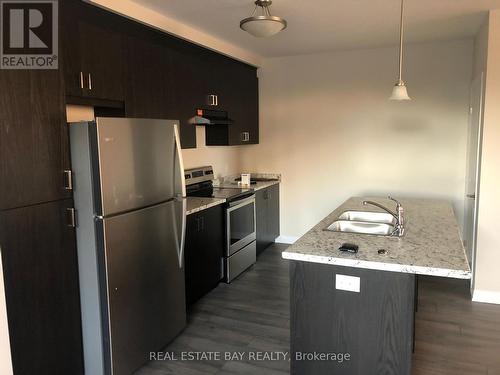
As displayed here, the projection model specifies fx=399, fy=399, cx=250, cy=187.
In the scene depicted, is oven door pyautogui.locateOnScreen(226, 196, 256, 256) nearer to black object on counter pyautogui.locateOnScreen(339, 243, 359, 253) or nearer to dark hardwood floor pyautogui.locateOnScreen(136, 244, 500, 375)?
dark hardwood floor pyautogui.locateOnScreen(136, 244, 500, 375)

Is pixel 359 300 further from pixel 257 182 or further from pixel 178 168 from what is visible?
pixel 257 182

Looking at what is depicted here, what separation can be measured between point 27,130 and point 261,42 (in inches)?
119

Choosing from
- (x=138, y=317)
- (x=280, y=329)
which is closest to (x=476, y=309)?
(x=280, y=329)

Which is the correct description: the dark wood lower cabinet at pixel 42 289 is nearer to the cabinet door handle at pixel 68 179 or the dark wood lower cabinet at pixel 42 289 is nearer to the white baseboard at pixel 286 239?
the cabinet door handle at pixel 68 179

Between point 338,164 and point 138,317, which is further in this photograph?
point 338,164

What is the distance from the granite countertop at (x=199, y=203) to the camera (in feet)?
11.3

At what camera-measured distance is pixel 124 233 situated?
245 centimetres

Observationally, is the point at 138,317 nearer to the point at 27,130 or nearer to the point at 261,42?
the point at 27,130

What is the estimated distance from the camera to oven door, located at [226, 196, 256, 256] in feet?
13.5

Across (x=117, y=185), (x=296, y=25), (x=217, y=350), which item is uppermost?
(x=296, y=25)

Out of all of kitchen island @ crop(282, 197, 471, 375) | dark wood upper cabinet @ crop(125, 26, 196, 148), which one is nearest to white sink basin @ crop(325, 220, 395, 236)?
kitchen island @ crop(282, 197, 471, 375)

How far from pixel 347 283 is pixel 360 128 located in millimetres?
3363

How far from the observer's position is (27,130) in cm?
210

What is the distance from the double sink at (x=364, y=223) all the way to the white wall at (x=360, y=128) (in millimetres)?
1891
